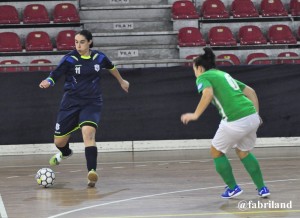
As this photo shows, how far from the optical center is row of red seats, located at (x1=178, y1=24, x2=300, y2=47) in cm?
2005

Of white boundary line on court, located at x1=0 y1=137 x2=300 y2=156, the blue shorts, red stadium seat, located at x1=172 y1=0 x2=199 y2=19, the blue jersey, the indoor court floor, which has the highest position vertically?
the blue jersey

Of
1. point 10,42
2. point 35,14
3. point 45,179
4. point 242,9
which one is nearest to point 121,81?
point 45,179

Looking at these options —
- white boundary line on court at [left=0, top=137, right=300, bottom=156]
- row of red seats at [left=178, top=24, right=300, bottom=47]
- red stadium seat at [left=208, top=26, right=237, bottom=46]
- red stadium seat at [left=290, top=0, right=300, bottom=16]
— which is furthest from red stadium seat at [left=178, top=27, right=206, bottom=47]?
white boundary line on court at [left=0, top=137, right=300, bottom=156]

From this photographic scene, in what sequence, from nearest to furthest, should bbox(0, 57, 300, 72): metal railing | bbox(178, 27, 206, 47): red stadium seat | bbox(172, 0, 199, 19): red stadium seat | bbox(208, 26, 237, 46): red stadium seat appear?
1. bbox(0, 57, 300, 72): metal railing
2. bbox(178, 27, 206, 47): red stadium seat
3. bbox(208, 26, 237, 46): red stadium seat
4. bbox(172, 0, 199, 19): red stadium seat

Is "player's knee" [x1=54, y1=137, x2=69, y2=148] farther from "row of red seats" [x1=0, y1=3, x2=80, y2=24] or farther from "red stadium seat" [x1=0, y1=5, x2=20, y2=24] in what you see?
"red stadium seat" [x1=0, y1=5, x2=20, y2=24]

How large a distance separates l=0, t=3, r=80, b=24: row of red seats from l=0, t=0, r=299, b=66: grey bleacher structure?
230 millimetres

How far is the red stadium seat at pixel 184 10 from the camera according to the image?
20.8 m

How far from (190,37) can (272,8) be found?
2.64 meters

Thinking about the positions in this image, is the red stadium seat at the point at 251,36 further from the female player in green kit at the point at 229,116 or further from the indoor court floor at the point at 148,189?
the female player in green kit at the point at 229,116

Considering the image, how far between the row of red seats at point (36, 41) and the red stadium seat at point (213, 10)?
352 cm

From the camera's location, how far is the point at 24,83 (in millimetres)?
15312

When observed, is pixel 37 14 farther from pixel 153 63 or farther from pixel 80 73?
pixel 80 73

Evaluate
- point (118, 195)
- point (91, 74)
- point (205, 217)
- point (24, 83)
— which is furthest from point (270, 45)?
point (205, 217)

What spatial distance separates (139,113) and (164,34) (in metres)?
5.60
